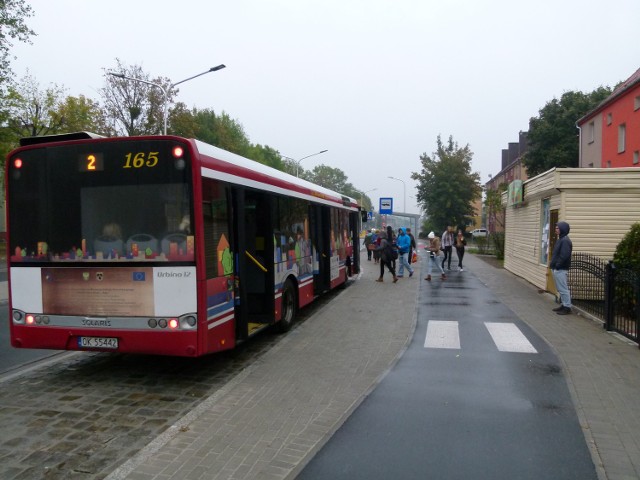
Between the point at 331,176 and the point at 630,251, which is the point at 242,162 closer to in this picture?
the point at 630,251

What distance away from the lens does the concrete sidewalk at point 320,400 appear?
4059 millimetres

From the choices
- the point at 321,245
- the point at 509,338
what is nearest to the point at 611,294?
the point at 509,338

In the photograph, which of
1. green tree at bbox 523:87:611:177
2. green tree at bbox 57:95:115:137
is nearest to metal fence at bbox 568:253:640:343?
green tree at bbox 57:95:115:137

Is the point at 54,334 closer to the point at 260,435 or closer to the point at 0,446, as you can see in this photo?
the point at 0,446

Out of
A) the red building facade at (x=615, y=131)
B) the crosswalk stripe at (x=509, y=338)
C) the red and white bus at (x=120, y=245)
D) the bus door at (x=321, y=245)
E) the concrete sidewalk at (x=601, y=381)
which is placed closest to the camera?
the concrete sidewalk at (x=601, y=381)

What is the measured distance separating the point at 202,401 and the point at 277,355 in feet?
6.55

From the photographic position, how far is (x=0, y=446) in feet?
14.4

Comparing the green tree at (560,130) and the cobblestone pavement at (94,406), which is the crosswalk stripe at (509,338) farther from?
the green tree at (560,130)

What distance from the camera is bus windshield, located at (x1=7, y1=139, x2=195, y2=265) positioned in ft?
18.8

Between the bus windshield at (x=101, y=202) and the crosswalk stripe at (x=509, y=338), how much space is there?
15.9 ft

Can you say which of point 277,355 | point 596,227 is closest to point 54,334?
point 277,355

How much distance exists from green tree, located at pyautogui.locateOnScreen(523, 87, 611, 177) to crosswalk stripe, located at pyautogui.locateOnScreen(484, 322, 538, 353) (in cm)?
4037

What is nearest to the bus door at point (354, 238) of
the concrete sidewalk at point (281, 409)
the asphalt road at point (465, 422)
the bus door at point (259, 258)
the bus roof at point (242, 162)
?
the bus roof at point (242, 162)

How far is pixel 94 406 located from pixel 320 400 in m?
2.27
